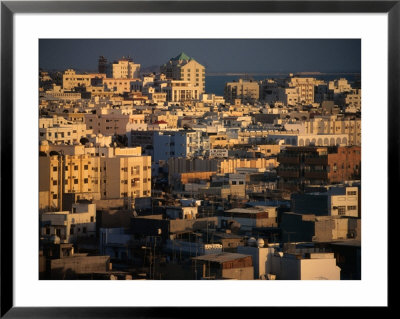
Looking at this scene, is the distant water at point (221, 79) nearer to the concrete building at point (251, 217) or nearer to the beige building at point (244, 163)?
the beige building at point (244, 163)

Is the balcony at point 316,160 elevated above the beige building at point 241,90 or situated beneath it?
situated beneath

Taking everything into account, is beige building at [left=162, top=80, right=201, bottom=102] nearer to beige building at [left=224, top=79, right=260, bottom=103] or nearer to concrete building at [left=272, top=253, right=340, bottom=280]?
beige building at [left=224, top=79, right=260, bottom=103]

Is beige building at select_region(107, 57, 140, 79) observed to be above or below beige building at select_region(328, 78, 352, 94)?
above

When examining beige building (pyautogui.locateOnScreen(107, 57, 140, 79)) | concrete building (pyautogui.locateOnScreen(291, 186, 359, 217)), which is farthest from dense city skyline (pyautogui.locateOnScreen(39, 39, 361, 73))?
concrete building (pyautogui.locateOnScreen(291, 186, 359, 217))

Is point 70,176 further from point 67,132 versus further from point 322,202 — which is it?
point 322,202

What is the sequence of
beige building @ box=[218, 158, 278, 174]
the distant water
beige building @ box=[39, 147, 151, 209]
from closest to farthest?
the distant water, beige building @ box=[39, 147, 151, 209], beige building @ box=[218, 158, 278, 174]

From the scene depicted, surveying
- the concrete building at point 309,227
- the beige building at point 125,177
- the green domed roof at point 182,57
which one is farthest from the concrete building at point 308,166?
the green domed roof at point 182,57
